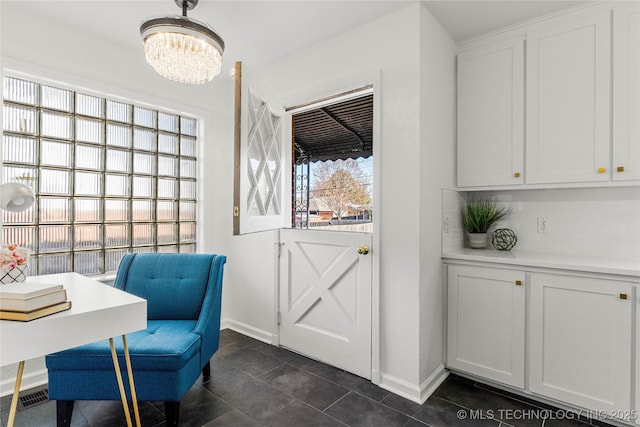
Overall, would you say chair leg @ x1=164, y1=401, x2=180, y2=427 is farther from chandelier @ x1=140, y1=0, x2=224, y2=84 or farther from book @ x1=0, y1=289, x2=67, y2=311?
chandelier @ x1=140, y1=0, x2=224, y2=84

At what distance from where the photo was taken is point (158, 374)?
1820mm

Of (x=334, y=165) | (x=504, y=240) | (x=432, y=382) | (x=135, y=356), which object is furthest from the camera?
(x=334, y=165)

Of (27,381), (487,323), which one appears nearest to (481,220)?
(487,323)

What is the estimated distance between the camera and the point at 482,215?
2643 mm

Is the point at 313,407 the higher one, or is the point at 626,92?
the point at 626,92

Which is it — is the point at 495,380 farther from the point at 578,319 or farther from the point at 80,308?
the point at 80,308

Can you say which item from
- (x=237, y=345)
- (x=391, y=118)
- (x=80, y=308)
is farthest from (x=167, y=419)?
(x=391, y=118)

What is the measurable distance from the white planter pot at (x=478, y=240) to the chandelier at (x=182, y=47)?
2251 mm

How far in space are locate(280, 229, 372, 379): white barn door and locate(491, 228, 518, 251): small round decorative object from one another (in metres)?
1.05

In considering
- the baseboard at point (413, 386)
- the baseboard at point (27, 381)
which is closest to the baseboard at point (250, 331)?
the baseboard at point (413, 386)

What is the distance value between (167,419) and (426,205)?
2.05 metres

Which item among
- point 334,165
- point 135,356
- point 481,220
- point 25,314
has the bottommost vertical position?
point 135,356

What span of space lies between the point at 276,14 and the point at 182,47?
33.2 inches

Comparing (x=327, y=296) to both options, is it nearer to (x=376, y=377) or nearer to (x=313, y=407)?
(x=376, y=377)
